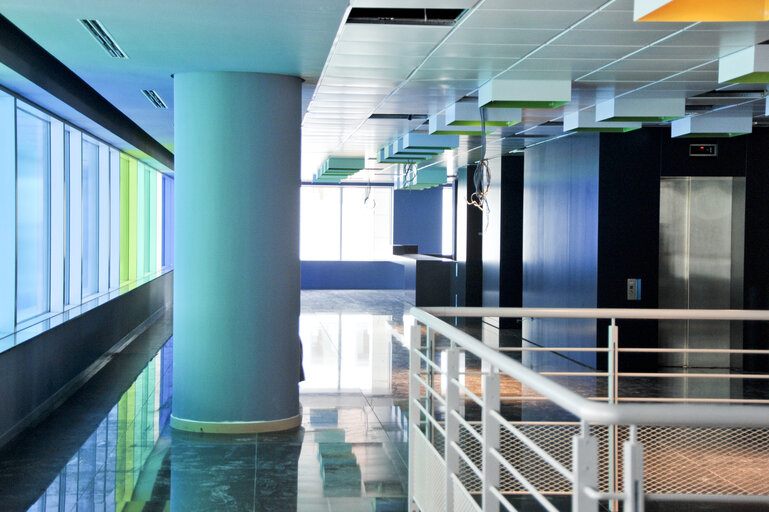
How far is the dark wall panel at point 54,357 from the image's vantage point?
580cm

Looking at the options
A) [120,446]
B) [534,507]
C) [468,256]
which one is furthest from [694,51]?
[468,256]

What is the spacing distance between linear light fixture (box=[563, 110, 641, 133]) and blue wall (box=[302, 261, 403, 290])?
46.3 feet

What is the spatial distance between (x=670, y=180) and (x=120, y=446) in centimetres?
623

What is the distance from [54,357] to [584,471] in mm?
6276

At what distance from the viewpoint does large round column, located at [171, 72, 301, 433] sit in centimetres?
600

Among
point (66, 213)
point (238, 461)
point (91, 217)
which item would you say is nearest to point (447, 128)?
point (66, 213)

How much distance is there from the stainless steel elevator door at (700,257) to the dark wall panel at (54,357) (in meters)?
5.65

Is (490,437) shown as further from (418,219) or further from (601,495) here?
(418,219)

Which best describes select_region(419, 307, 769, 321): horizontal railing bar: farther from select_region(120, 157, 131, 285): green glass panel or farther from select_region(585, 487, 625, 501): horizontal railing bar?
select_region(120, 157, 131, 285): green glass panel

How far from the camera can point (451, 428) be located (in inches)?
117

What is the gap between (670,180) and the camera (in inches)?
368

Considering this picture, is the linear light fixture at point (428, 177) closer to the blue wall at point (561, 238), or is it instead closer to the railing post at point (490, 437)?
the blue wall at point (561, 238)

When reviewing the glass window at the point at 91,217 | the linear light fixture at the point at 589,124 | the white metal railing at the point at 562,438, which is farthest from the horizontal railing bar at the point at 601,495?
the glass window at the point at 91,217

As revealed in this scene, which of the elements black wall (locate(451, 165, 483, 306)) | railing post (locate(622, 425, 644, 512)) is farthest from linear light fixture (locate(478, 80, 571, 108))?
black wall (locate(451, 165, 483, 306))
